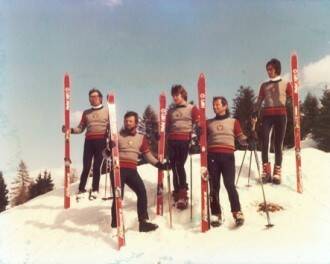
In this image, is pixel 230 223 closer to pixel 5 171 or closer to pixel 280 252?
pixel 280 252

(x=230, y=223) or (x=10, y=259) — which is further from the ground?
(x=230, y=223)

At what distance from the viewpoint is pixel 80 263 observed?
19.8 ft

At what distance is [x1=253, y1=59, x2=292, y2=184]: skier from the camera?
738 cm

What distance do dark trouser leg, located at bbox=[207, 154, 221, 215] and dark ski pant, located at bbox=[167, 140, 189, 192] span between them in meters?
0.68

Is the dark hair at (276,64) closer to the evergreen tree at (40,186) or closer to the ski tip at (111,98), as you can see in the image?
the ski tip at (111,98)

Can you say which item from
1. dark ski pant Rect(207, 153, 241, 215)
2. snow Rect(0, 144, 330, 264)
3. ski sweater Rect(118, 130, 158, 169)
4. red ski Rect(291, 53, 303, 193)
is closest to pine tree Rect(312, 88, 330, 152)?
snow Rect(0, 144, 330, 264)

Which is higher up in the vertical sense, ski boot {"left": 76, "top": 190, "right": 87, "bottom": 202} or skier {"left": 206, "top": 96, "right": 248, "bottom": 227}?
skier {"left": 206, "top": 96, "right": 248, "bottom": 227}

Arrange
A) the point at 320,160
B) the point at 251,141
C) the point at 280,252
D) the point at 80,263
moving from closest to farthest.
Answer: the point at 280,252 < the point at 80,263 < the point at 251,141 < the point at 320,160

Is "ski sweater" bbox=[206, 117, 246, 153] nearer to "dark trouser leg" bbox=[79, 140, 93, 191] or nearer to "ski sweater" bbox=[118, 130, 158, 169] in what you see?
"ski sweater" bbox=[118, 130, 158, 169]

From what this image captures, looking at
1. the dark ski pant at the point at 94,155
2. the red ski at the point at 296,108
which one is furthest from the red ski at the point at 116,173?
the red ski at the point at 296,108

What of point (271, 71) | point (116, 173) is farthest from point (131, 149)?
point (271, 71)

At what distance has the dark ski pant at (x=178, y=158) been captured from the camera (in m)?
7.03

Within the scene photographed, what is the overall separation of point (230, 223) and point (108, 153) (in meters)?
1.95

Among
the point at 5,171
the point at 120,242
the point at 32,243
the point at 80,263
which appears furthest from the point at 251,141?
the point at 5,171
